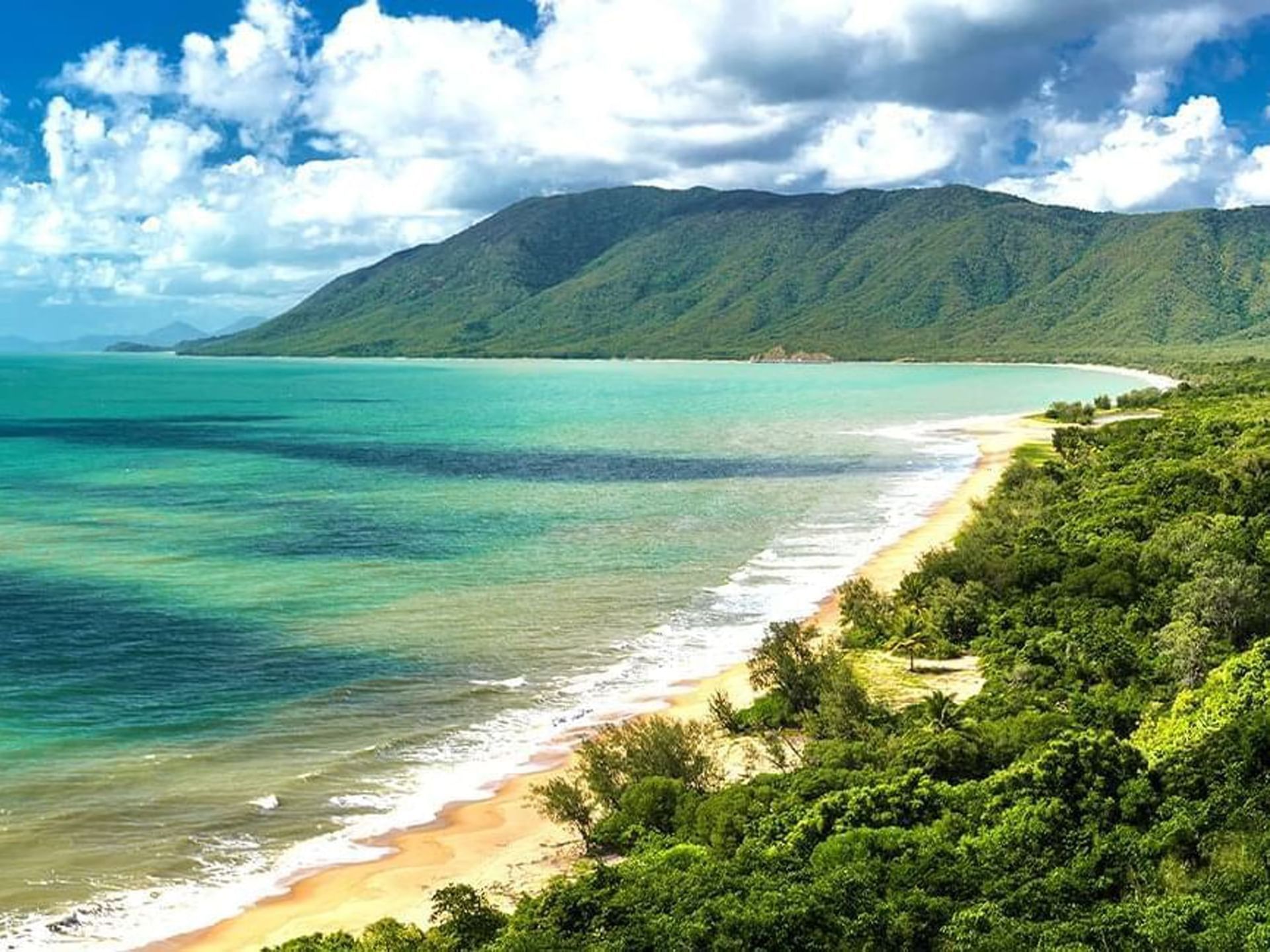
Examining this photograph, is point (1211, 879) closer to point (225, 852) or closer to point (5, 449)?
point (225, 852)

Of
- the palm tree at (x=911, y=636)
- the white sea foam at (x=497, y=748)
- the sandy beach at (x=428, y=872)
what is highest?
the palm tree at (x=911, y=636)

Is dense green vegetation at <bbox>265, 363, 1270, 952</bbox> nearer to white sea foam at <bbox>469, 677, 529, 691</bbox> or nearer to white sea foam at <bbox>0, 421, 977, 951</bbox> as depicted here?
white sea foam at <bbox>0, 421, 977, 951</bbox>

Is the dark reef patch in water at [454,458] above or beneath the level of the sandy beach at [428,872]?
above

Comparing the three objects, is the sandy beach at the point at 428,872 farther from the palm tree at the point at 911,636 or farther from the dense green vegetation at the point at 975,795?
the palm tree at the point at 911,636

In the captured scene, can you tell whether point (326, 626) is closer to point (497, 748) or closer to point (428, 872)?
point (497, 748)

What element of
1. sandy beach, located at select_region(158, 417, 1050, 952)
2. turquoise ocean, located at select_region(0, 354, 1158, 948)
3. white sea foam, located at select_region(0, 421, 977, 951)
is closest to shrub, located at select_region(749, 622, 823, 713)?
sandy beach, located at select_region(158, 417, 1050, 952)

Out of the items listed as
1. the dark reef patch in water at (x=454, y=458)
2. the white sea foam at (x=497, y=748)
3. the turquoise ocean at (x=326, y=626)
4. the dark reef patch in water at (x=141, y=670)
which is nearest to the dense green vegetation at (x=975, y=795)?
the white sea foam at (x=497, y=748)
